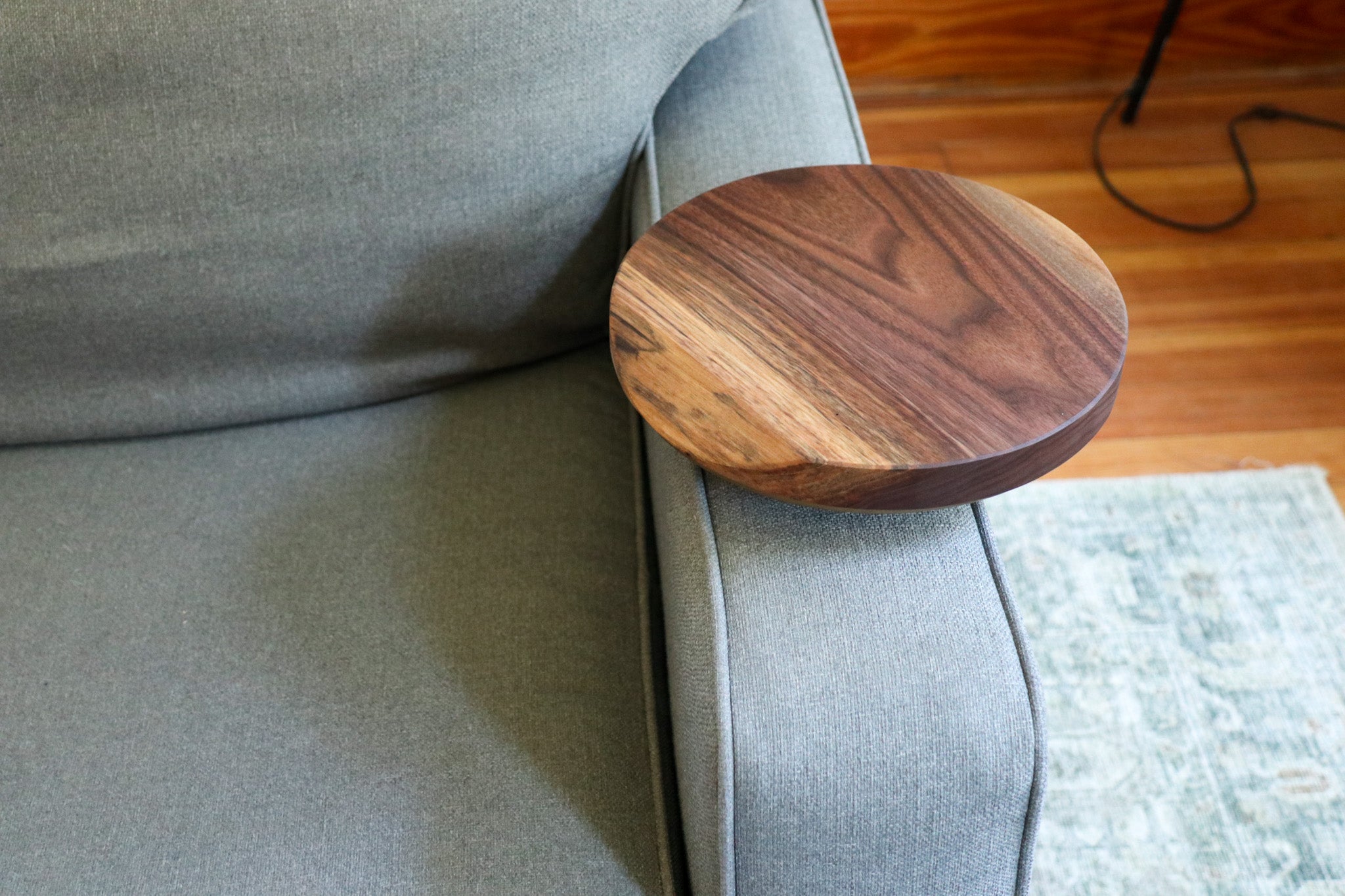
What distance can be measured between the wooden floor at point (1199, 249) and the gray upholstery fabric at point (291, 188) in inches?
32.6

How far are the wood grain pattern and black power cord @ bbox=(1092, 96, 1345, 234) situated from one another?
114 mm

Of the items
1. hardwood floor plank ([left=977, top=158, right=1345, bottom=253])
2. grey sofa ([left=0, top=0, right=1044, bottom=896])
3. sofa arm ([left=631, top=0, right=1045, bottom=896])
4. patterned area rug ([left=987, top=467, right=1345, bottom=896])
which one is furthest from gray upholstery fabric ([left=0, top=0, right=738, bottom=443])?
hardwood floor plank ([left=977, top=158, right=1345, bottom=253])

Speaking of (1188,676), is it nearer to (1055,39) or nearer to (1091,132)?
(1091,132)

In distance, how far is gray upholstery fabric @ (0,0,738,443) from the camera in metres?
0.74

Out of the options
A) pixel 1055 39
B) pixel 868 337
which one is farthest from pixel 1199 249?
pixel 868 337

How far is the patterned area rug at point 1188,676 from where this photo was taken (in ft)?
3.30

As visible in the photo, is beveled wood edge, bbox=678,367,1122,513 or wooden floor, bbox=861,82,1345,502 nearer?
beveled wood edge, bbox=678,367,1122,513

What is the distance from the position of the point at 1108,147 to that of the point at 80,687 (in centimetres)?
170

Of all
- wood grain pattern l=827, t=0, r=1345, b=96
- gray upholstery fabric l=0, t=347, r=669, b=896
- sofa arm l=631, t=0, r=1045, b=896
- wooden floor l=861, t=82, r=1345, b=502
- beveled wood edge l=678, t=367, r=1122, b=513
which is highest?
beveled wood edge l=678, t=367, r=1122, b=513

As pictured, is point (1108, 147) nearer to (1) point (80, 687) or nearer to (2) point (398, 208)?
(2) point (398, 208)

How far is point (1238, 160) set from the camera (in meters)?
1.71

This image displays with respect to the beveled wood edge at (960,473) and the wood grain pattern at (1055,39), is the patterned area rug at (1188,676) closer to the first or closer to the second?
the beveled wood edge at (960,473)

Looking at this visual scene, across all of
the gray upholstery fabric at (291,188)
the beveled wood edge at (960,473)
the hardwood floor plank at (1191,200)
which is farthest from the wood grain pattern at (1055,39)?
the beveled wood edge at (960,473)

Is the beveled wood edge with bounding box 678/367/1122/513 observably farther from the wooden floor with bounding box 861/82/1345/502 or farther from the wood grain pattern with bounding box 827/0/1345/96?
the wood grain pattern with bounding box 827/0/1345/96
